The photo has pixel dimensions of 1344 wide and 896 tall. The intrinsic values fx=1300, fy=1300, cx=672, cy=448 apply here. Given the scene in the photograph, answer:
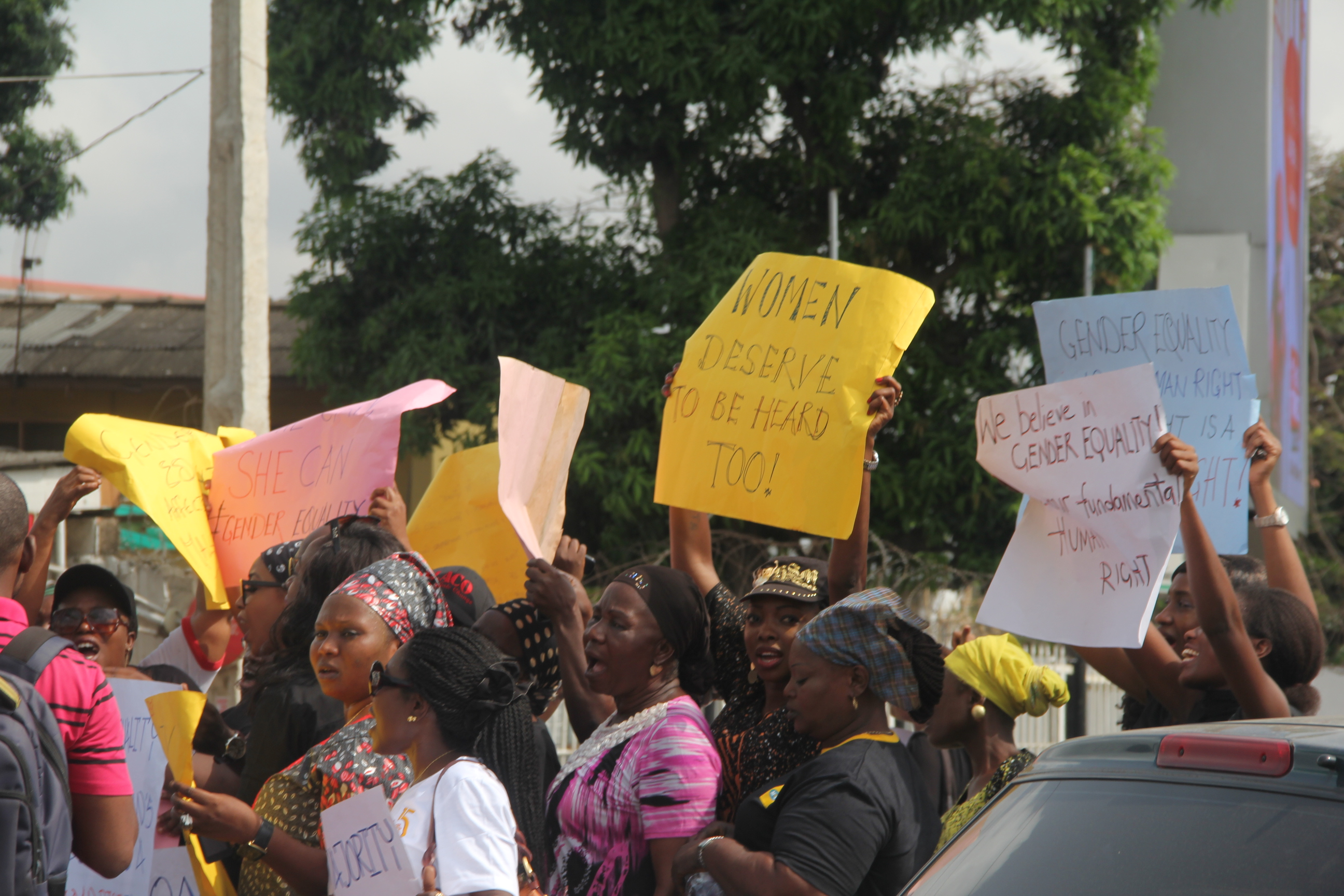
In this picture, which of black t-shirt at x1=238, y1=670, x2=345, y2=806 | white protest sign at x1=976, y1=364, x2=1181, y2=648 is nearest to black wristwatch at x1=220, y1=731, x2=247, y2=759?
black t-shirt at x1=238, y1=670, x2=345, y2=806

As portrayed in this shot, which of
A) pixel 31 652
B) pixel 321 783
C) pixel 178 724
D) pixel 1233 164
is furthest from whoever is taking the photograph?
pixel 1233 164

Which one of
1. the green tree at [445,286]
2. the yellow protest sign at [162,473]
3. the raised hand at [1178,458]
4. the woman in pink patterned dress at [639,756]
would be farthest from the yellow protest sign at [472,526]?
the green tree at [445,286]

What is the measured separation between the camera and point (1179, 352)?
4.00 meters

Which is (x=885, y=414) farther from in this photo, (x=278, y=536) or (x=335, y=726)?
(x=278, y=536)

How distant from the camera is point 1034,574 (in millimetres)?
3645

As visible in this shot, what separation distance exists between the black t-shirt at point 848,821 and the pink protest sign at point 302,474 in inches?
77.8

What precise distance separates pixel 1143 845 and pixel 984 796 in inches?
51.8

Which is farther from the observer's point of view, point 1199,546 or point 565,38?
point 565,38

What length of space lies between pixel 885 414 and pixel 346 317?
10356mm

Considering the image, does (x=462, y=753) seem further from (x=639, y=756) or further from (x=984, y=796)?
(x=984, y=796)

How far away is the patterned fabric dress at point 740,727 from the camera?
321cm

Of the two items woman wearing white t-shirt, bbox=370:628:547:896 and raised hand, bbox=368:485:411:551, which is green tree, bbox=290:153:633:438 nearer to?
raised hand, bbox=368:485:411:551

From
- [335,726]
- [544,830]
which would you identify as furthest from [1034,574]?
[335,726]

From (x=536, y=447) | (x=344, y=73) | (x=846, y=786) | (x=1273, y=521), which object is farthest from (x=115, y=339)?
(x=846, y=786)
